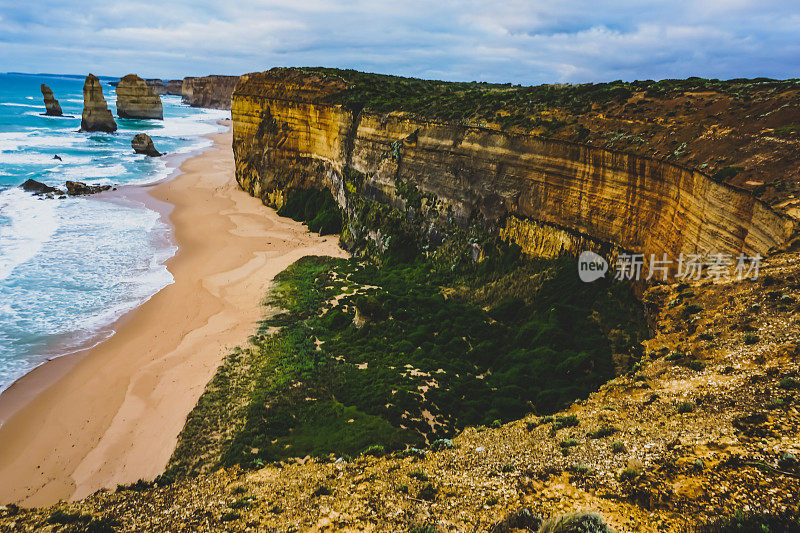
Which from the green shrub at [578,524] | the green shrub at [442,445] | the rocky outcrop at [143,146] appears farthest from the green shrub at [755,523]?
the rocky outcrop at [143,146]

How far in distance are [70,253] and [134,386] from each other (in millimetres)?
16060

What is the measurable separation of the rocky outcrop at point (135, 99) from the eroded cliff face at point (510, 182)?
74.0 meters

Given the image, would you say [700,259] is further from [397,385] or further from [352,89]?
[352,89]

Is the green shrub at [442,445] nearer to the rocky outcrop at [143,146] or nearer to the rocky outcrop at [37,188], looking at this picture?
the rocky outcrop at [37,188]

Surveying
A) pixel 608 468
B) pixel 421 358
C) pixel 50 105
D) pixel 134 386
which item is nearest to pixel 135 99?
pixel 50 105

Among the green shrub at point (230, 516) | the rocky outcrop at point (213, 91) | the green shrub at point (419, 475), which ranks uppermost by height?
the rocky outcrop at point (213, 91)

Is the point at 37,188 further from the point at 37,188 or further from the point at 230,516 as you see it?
the point at 230,516

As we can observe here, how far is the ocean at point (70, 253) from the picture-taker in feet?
62.7

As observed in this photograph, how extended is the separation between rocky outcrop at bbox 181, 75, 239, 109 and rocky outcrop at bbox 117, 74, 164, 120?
47.7m

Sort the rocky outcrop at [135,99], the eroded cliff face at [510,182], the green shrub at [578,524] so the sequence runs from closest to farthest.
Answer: the green shrub at [578,524] → the eroded cliff face at [510,182] → the rocky outcrop at [135,99]

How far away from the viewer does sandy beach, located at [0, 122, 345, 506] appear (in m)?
13.0

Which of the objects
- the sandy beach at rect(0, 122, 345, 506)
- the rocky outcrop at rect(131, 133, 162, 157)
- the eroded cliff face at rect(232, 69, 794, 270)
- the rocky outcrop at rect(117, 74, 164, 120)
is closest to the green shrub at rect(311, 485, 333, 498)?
the sandy beach at rect(0, 122, 345, 506)

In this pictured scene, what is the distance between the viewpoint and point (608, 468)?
7.95 meters

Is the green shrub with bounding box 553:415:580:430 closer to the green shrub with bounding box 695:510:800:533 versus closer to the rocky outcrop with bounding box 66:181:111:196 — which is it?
the green shrub with bounding box 695:510:800:533
